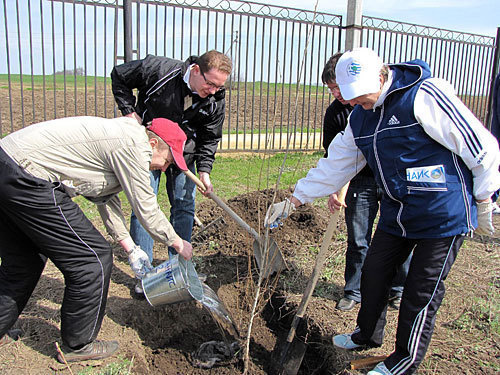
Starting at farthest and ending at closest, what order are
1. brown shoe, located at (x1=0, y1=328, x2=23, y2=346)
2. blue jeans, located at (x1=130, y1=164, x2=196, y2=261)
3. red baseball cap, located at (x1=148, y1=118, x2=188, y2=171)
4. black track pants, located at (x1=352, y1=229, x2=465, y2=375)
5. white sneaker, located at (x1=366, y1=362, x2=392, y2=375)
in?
blue jeans, located at (x1=130, y1=164, x2=196, y2=261)
brown shoe, located at (x1=0, y1=328, x2=23, y2=346)
red baseball cap, located at (x1=148, y1=118, x2=188, y2=171)
white sneaker, located at (x1=366, y1=362, x2=392, y2=375)
black track pants, located at (x1=352, y1=229, x2=465, y2=375)

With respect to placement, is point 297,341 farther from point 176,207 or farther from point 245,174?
point 245,174

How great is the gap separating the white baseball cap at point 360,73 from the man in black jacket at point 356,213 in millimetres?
857

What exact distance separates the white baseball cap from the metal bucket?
149 centimetres

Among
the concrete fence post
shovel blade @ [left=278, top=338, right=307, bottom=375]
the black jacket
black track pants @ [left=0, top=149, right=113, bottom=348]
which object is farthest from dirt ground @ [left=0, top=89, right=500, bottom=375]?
the concrete fence post

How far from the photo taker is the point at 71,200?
2.46 metres

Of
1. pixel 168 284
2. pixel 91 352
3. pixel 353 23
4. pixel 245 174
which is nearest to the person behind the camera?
pixel 91 352

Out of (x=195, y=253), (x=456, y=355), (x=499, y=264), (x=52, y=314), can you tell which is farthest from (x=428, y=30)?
(x=52, y=314)

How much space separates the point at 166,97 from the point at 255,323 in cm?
185

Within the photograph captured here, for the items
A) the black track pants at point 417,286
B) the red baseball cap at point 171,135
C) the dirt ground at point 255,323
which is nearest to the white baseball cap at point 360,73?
the dirt ground at point 255,323

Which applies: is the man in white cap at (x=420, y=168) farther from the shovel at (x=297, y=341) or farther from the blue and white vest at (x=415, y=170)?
the shovel at (x=297, y=341)

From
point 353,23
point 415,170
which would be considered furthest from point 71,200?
point 353,23

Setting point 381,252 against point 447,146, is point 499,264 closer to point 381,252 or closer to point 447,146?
point 381,252

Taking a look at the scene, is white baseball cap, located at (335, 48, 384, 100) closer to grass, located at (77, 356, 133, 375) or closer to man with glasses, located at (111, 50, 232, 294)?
man with glasses, located at (111, 50, 232, 294)

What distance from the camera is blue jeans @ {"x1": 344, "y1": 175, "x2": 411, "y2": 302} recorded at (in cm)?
313
